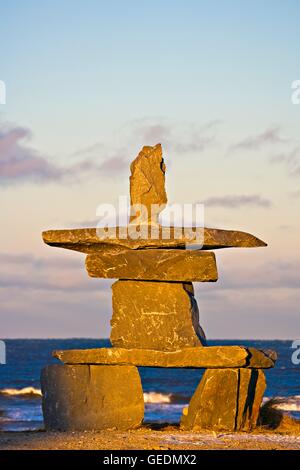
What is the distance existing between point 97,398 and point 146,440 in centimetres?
262

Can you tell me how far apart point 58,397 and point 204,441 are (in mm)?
3508

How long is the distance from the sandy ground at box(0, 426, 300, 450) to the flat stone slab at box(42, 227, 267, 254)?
2.84 metres

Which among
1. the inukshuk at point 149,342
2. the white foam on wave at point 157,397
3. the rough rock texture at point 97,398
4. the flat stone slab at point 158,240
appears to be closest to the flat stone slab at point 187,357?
the inukshuk at point 149,342

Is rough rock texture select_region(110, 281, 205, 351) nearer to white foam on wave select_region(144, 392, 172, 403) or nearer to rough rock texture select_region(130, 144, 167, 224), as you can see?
rough rock texture select_region(130, 144, 167, 224)

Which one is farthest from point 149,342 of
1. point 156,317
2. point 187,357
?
point 187,357

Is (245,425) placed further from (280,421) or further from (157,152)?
(157,152)

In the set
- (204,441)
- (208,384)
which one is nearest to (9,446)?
(204,441)

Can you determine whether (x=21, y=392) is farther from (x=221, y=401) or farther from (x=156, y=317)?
(x=221, y=401)

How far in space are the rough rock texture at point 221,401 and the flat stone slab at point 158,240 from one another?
198cm

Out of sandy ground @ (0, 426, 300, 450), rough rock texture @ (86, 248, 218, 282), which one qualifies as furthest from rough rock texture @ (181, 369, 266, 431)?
rough rock texture @ (86, 248, 218, 282)

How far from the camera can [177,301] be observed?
17250 mm

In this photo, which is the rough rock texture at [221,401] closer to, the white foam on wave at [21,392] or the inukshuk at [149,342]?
the inukshuk at [149,342]

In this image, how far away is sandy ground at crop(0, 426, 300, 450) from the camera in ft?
46.7

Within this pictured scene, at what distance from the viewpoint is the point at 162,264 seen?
1684 cm
